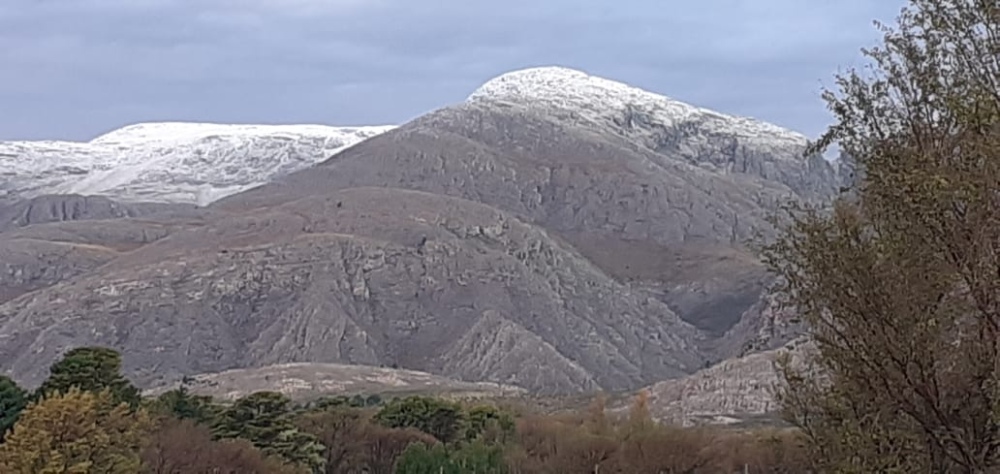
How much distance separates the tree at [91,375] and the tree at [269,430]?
8899mm

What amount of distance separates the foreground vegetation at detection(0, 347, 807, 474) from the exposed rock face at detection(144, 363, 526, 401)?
3583 centimetres

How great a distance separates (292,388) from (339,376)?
387 inches

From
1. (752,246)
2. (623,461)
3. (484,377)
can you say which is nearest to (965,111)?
(752,246)

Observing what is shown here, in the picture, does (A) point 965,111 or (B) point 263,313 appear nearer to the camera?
(A) point 965,111

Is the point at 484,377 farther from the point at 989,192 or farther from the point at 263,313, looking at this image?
the point at 989,192

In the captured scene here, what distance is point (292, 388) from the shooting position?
127 meters

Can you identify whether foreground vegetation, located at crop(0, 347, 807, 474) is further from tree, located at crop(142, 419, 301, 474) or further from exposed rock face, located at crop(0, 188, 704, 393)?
exposed rock face, located at crop(0, 188, 704, 393)

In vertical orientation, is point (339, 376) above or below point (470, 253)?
below

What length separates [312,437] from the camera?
2689 inches

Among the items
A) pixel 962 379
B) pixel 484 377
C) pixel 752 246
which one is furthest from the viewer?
pixel 484 377

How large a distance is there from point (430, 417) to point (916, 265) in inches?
2759

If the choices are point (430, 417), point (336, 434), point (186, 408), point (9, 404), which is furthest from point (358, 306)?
point (9, 404)

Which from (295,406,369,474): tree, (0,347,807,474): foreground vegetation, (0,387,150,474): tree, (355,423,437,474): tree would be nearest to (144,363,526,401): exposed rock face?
(0,347,807,474): foreground vegetation

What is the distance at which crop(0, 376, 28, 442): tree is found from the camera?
1928 inches
